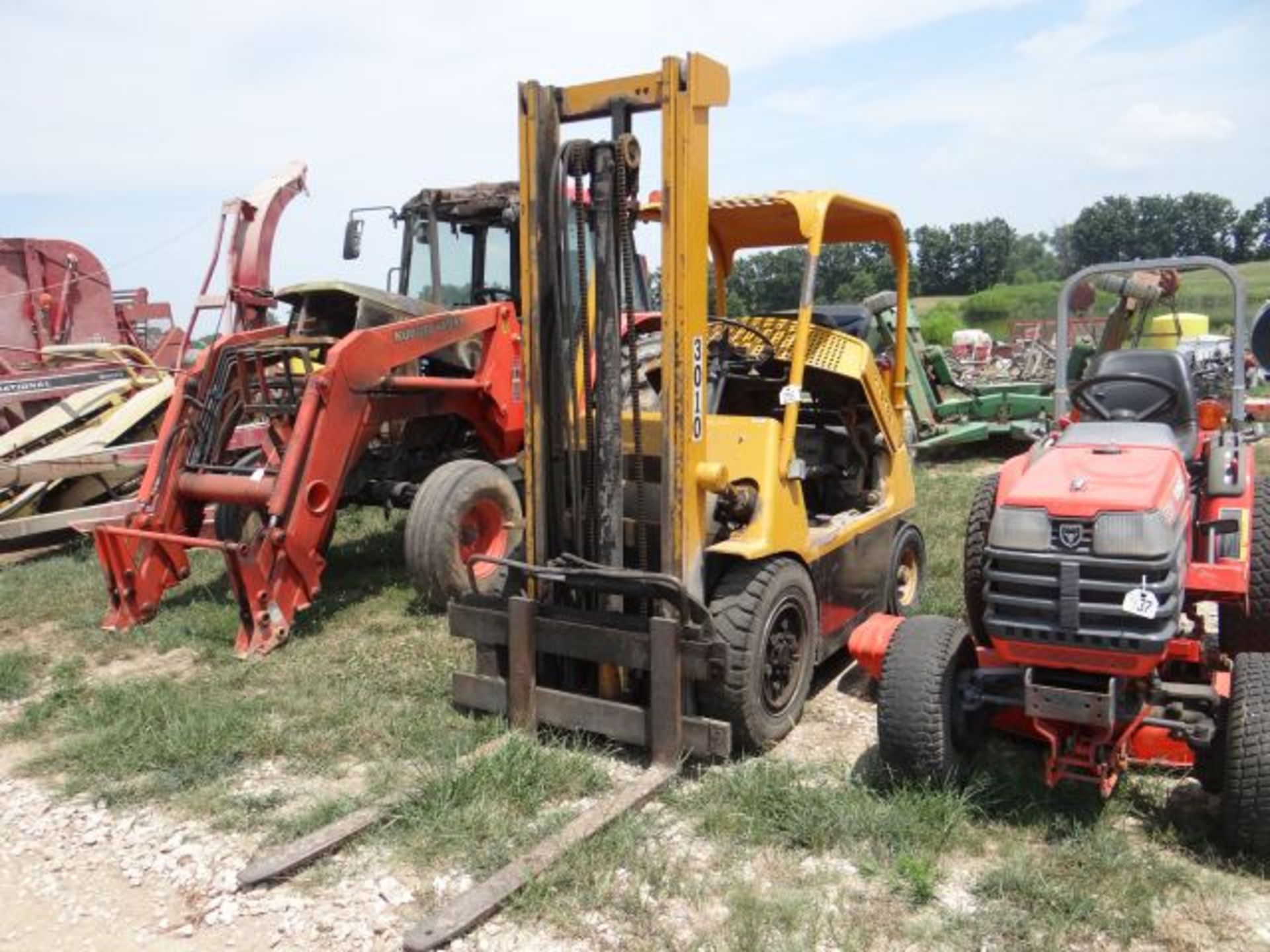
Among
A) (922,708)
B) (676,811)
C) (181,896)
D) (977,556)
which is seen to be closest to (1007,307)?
(977,556)

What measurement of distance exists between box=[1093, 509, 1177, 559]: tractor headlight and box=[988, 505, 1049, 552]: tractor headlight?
159mm

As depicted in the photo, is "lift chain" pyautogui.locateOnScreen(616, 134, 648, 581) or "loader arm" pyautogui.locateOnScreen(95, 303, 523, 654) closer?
"lift chain" pyautogui.locateOnScreen(616, 134, 648, 581)

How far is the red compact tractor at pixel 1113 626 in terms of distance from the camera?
3207mm

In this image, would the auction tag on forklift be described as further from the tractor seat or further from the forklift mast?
the forklift mast

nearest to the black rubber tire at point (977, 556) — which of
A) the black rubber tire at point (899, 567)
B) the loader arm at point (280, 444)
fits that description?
the black rubber tire at point (899, 567)

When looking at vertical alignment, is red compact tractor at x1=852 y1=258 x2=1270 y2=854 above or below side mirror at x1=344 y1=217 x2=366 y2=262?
below

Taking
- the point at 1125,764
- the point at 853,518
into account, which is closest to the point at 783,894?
the point at 1125,764

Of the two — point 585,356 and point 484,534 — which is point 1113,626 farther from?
point 484,534

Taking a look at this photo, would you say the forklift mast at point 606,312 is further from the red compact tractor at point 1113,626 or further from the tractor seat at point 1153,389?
the tractor seat at point 1153,389

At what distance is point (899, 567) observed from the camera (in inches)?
230

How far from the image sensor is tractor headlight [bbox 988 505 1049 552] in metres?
3.34

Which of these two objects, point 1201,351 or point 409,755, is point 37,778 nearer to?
point 409,755

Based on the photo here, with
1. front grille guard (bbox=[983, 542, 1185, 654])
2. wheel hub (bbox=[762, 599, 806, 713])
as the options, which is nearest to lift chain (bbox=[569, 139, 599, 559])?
wheel hub (bbox=[762, 599, 806, 713])

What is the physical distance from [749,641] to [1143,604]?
1.44 metres
